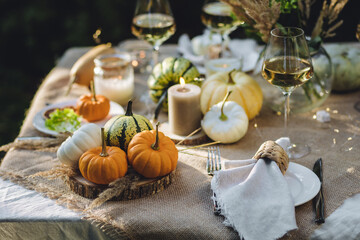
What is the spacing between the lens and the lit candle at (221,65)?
1790 millimetres

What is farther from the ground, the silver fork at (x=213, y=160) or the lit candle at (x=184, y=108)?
the lit candle at (x=184, y=108)

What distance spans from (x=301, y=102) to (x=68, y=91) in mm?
995

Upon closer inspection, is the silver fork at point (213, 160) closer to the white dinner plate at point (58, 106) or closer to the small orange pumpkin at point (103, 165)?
the small orange pumpkin at point (103, 165)

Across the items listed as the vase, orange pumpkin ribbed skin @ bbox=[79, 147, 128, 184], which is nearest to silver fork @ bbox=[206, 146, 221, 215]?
orange pumpkin ribbed skin @ bbox=[79, 147, 128, 184]

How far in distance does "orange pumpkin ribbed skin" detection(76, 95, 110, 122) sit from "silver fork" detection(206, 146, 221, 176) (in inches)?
18.1

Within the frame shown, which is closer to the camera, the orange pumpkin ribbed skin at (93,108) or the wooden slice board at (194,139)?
the wooden slice board at (194,139)

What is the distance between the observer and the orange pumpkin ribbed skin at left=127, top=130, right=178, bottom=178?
1167mm

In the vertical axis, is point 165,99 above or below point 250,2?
below

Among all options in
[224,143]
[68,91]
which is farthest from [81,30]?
[224,143]

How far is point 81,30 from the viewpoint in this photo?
4039 millimetres

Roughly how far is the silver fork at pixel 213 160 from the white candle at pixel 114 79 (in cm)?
56

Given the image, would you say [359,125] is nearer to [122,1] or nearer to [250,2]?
[250,2]


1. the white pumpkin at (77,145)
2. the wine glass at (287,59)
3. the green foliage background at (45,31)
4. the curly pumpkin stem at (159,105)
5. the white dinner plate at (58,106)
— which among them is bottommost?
the green foliage background at (45,31)

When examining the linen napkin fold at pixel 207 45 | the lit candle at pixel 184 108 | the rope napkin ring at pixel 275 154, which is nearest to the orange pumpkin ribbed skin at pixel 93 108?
the lit candle at pixel 184 108
